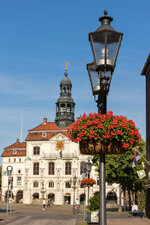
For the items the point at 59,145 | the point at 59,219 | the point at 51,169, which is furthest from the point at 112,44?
the point at 51,169

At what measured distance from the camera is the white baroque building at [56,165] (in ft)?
241

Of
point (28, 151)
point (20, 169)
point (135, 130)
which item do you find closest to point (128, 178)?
point (135, 130)

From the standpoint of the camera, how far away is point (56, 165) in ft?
247

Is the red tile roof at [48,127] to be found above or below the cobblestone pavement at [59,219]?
above

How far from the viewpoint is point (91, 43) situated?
7332 millimetres

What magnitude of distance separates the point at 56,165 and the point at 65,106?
1279 cm

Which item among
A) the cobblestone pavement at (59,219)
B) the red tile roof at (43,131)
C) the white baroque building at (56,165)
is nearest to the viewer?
the cobblestone pavement at (59,219)

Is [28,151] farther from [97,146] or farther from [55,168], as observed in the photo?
[97,146]

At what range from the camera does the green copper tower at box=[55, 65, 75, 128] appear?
78688mm

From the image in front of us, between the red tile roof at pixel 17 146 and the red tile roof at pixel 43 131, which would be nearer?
the red tile roof at pixel 43 131

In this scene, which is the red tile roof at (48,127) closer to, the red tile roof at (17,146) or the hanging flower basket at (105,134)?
the red tile roof at (17,146)

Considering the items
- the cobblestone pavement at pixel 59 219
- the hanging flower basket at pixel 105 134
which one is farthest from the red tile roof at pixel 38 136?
the hanging flower basket at pixel 105 134

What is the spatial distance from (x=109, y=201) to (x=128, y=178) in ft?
112

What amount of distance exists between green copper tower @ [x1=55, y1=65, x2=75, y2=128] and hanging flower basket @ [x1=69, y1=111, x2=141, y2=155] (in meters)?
70.4
